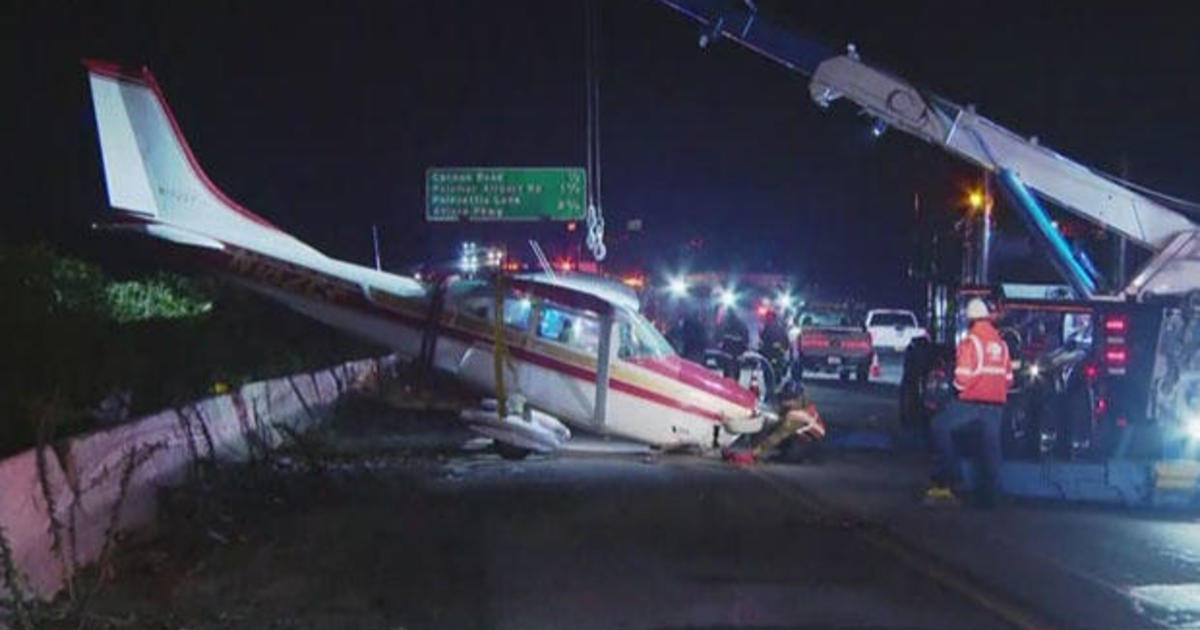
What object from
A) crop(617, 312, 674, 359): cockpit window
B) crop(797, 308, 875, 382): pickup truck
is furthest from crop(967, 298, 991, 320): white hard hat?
crop(797, 308, 875, 382): pickup truck

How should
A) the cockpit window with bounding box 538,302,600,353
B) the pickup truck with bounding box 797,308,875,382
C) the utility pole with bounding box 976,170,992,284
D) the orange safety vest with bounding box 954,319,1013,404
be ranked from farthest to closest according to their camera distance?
1. the pickup truck with bounding box 797,308,875,382
2. the utility pole with bounding box 976,170,992,284
3. the cockpit window with bounding box 538,302,600,353
4. the orange safety vest with bounding box 954,319,1013,404

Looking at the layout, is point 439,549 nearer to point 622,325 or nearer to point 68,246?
point 622,325

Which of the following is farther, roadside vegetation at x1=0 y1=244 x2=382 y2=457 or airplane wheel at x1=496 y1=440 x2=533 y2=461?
airplane wheel at x1=496 y1=440 x2=533 y2=461

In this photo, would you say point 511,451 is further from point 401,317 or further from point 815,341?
point 815,341

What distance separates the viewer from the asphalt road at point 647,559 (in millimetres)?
9047

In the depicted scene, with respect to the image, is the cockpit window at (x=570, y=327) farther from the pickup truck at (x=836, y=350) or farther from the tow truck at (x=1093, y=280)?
the pickup truck at (x=836, y=350)

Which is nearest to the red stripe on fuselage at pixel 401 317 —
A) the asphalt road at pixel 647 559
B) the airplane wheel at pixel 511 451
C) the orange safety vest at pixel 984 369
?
the airplane wheel at pixel 511 451

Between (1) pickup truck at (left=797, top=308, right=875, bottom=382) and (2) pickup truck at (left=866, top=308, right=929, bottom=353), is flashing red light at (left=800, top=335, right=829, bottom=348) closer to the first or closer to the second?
(1) pickup truck at (left=797, top=308, right=875, bottom=382)

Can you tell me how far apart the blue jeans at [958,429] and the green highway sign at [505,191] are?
2852 cm

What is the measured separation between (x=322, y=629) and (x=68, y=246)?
25161 mm

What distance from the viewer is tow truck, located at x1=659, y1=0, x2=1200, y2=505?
46.5ft

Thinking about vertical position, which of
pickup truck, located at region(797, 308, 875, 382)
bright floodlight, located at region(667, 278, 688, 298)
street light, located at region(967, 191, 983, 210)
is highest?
street light, located at region(967, 191, 983, 210)

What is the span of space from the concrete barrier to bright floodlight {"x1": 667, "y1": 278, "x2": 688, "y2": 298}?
60.8ft

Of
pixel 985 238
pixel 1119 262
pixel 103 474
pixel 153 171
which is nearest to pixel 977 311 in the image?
pixel 1119 262
